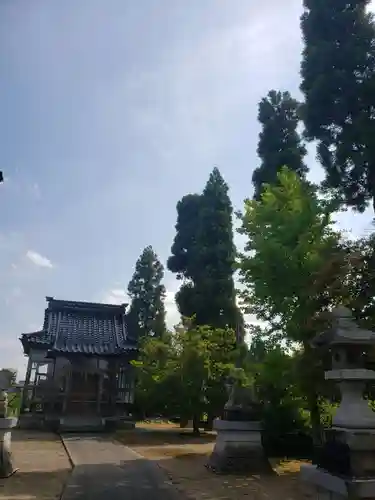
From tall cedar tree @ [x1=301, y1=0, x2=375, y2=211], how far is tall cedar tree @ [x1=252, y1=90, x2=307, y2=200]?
4.67 m

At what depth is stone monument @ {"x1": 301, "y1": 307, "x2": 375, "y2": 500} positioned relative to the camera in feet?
17.8

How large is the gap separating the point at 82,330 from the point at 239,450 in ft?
55.1

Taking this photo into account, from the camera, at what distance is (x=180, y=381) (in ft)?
61.6

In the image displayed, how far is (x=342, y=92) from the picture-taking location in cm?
1220

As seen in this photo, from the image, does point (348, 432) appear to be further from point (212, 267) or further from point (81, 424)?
point (212, 267)

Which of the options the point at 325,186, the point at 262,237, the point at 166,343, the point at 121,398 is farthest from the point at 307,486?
the point at 121,398

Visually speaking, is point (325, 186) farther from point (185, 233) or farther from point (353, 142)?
point (185, 233)

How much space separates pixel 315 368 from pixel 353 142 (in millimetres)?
6339

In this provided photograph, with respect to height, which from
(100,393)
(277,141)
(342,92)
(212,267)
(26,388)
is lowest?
(100,393)

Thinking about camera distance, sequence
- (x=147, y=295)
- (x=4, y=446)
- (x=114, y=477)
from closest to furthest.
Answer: (x=4, y=446), (x=114, y=477), (x=147, y=295)

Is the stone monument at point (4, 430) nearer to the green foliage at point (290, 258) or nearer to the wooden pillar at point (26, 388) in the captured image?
the green foliage at point (290, 258)

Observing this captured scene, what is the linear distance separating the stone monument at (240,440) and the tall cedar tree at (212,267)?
13091 mm

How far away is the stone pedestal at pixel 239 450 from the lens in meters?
10.4

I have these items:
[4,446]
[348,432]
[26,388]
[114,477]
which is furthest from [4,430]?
[26,388]
